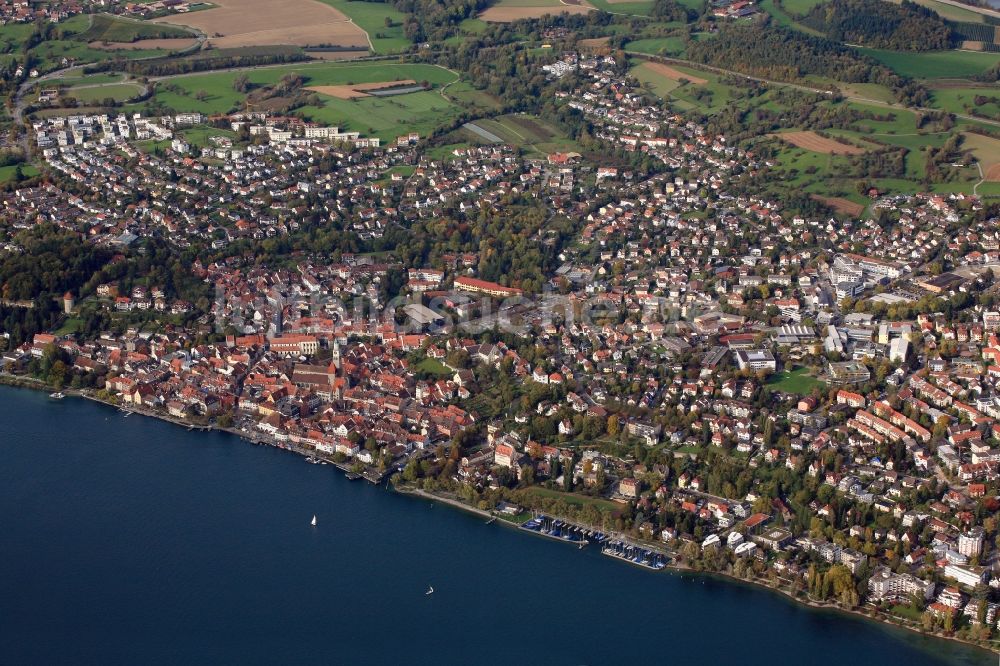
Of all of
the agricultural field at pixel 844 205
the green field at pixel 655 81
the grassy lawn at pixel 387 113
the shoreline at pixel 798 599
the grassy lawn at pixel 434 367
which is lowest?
the shoreline at pixel 798 599

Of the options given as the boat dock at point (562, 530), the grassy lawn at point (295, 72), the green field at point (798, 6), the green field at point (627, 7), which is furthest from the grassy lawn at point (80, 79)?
the boat dock at point (562, 530)

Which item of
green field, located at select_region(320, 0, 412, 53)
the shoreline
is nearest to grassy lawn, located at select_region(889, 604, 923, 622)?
the shoreline

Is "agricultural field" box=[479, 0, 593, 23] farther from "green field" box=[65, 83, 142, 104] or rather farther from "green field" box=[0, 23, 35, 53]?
"green field" box=[0, 23, 35, 53]

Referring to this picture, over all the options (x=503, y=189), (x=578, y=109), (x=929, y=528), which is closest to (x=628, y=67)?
(x=578, y=109)

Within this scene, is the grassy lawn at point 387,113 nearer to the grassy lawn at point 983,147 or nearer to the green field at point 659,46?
the green field at point 659,46

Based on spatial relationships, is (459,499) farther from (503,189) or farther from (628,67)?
(628,67)

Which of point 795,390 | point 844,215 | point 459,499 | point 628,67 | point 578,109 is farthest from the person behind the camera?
point 628,67

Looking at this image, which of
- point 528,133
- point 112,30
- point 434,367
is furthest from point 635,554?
point 112,30
